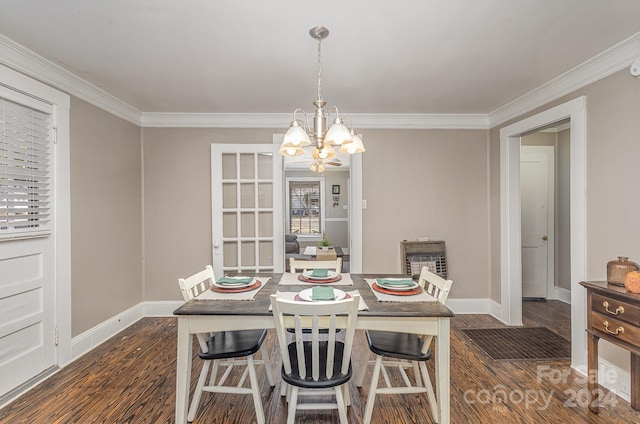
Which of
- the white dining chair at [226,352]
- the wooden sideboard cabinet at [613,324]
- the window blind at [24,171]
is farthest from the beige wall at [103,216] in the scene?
the wooden sideboard cabinet at [613,324]

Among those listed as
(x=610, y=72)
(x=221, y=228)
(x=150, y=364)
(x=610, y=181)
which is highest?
(x=610, y=72)

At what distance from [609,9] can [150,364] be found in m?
3.96

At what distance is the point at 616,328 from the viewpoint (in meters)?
1.94

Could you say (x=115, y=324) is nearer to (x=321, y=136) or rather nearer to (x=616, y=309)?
(x=321, y=136)

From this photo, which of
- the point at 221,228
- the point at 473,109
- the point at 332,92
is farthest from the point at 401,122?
the point at 221,228

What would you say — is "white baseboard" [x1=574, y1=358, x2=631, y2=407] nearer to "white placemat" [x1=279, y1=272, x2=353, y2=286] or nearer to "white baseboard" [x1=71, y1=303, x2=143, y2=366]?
"white placemat" [x1=279, y1=272, x2=353, y2=286]

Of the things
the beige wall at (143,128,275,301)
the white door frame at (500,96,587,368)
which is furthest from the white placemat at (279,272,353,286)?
the white door frame at (500,96,587,368)

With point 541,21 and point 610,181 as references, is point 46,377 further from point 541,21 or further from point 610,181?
point 610,181

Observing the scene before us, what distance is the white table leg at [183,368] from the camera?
181 cm

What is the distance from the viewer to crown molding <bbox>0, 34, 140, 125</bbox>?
7.27 feet

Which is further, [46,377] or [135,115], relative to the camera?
[135,115]

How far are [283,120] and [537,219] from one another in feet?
12.1

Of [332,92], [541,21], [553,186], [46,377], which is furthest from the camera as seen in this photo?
[553,186]

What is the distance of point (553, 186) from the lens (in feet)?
14.6
